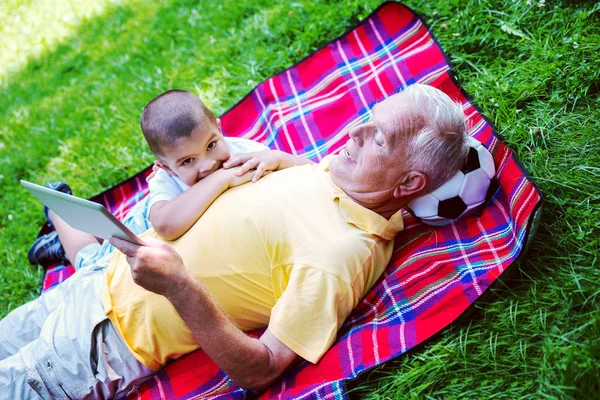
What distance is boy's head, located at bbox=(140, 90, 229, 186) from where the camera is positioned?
2715 mm

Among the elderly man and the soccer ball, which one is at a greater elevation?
the elderly man

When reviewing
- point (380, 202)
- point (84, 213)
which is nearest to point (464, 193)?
point (380, 202)

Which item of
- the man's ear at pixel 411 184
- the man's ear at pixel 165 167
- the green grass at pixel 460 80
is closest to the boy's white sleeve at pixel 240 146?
the man's ear at pixel 165 167

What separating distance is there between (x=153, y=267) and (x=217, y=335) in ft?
1.28

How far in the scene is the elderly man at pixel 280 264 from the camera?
2.42 meters

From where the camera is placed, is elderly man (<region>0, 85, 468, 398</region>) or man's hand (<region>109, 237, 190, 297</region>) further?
elderly man (<region>0, 85, 468, 398</region>)

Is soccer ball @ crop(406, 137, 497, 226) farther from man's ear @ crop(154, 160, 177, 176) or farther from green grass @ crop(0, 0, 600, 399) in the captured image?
man's ear @ crop(154, 160, 177, 176)

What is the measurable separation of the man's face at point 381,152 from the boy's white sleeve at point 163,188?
91 centimetres

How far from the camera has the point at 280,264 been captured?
255 cm

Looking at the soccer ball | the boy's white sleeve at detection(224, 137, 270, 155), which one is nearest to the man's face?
the soccer ball

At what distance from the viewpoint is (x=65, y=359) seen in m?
2.68

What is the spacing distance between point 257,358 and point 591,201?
1.74 m

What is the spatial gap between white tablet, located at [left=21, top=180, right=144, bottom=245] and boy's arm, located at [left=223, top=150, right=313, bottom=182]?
0.72 m

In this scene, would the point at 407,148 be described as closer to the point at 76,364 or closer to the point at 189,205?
Result: the point at 189,205
